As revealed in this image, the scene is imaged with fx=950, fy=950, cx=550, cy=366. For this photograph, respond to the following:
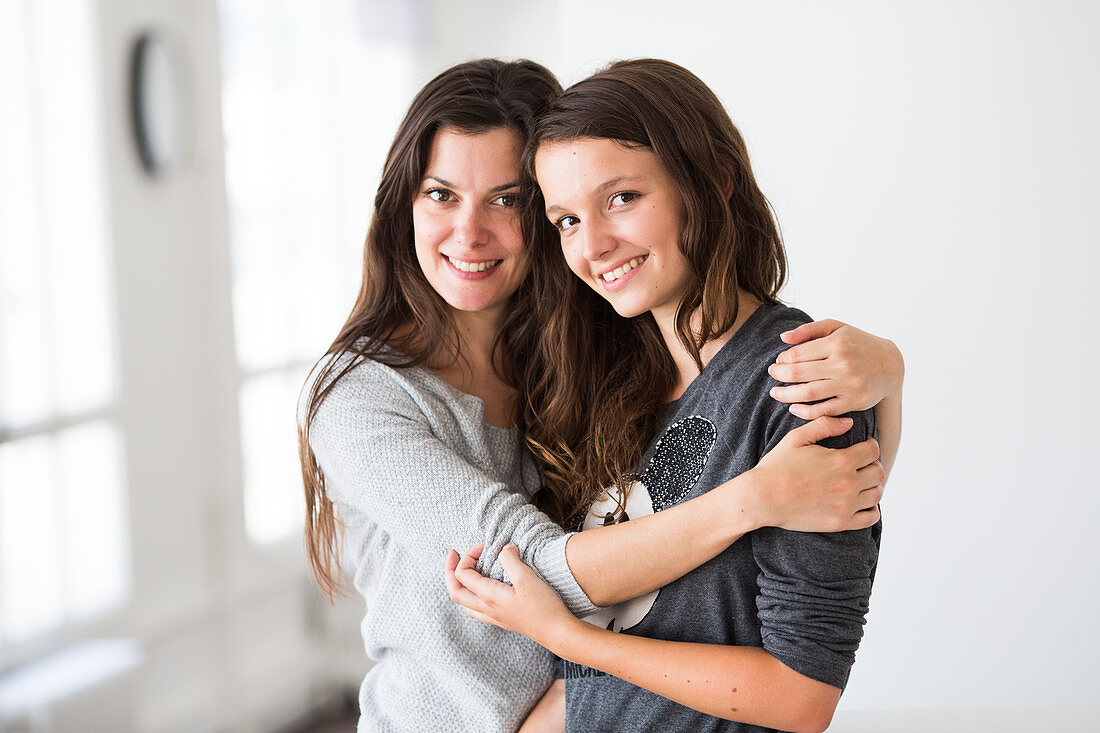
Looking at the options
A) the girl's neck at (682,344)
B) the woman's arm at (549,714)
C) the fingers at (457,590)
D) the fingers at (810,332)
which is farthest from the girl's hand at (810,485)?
the woman's arm at (549,714)

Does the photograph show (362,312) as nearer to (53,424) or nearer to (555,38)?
(53,424)

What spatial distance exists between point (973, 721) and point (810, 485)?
0.91 m

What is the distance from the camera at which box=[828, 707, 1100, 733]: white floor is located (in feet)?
5.40

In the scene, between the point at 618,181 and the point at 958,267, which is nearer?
the point at 618,181

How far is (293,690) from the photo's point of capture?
3473 mm

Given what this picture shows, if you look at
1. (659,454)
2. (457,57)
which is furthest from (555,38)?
(659,454)

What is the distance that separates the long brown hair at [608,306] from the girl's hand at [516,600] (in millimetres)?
214

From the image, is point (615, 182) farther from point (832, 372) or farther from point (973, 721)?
point (973, 721)

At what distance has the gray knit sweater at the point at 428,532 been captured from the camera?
1283mm

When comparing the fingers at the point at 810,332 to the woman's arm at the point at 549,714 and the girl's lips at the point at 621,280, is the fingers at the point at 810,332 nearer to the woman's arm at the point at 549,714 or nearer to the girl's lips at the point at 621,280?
the girl's lips at the point at 621,280

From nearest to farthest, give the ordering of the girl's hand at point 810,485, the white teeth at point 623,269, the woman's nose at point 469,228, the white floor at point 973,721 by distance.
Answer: the girl's hand at point 810,485
the white teeth at point 623,269
the woman's nose at point 469,228
the white floor at point 973,721

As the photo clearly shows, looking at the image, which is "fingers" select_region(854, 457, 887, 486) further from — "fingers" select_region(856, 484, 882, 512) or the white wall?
the white wall

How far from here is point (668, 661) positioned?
117cm

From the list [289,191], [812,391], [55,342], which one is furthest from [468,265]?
[289,191]
